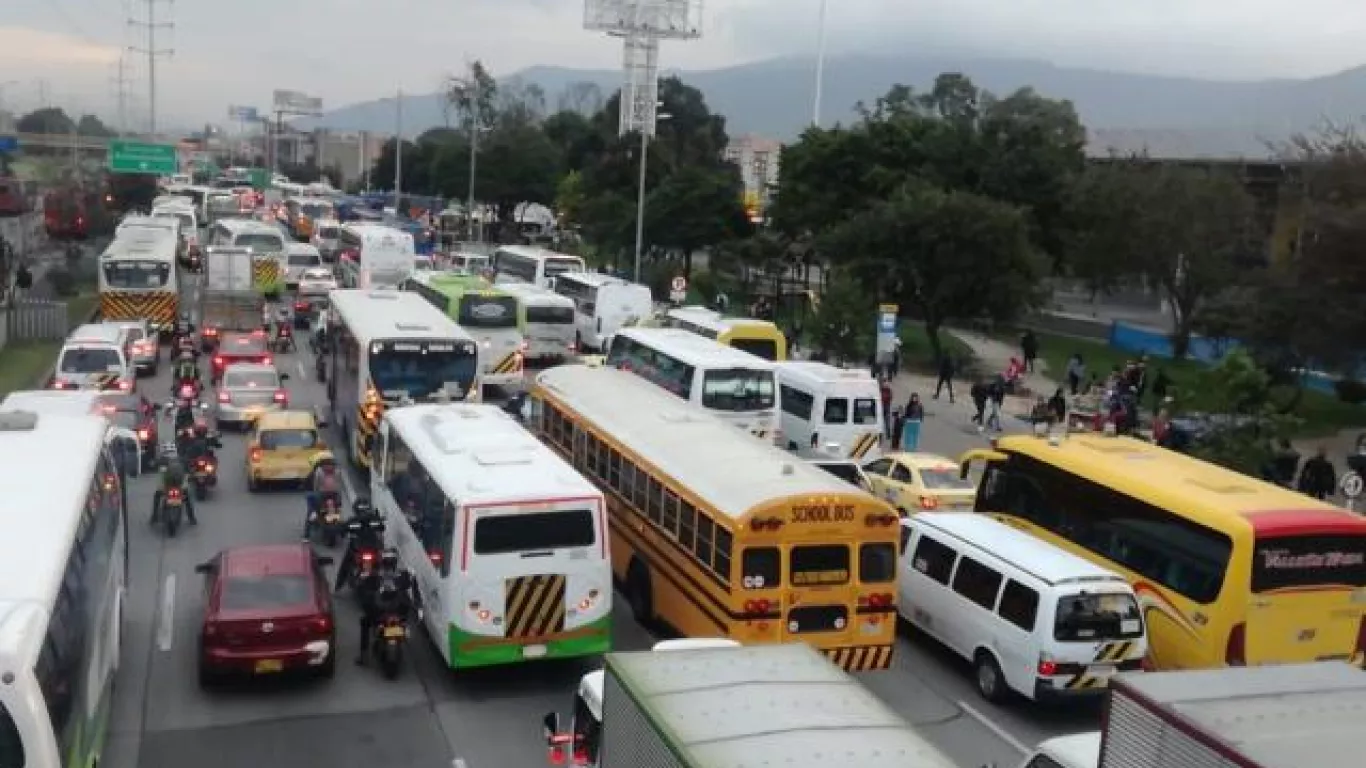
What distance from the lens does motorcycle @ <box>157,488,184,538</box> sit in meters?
20.7

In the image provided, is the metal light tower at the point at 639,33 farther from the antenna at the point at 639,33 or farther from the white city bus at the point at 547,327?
the white city bus at the point at 547,327

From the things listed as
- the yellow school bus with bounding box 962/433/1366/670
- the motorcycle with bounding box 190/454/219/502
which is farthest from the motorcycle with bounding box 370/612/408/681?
the motorcycle with bounding box 190/454/219/502

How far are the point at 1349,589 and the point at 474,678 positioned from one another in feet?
32.2

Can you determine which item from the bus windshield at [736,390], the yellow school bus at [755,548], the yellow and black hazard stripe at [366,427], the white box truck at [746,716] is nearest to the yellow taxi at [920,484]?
the bus windshield at [736,390]

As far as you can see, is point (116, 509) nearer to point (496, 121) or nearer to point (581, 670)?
A: point (581, 670)

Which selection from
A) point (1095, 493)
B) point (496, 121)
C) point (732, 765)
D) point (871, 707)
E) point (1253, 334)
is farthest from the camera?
point (496, 121)

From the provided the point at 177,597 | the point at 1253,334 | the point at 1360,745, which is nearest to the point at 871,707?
the point at 1360,745

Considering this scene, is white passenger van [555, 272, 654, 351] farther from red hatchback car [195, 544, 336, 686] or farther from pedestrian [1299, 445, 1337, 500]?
red hatchback car [195, 544, 336, 686]

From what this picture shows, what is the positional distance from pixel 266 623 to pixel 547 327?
25.4 m

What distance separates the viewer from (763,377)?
25797 millimetres

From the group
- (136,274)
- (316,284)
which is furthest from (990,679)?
(316,284)

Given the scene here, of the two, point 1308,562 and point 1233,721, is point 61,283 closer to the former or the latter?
point 1308,562

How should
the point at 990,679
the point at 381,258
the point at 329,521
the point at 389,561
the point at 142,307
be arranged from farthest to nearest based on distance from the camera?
the point at 381,258 → the point at 142,307 → the point at 329,521 → the point at 389,561 → the point at 990,679

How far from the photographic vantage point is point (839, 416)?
26.7m
